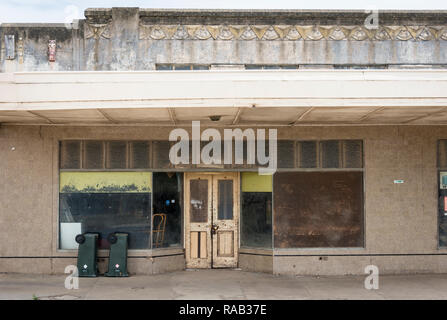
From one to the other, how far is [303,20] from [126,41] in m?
4.33

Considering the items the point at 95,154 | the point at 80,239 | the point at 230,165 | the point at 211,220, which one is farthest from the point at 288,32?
the point at 80,239

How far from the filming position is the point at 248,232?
11.9 m

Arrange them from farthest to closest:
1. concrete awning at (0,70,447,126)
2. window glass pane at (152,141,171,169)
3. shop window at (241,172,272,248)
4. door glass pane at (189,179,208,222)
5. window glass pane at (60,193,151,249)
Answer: door glass pane at (189,179,208,222) < shop window at (241,172,272,248) < window glass pane at (152,141,171,169) < window glass pane at (60,193,151,249) < concrete awning at (0,70,447,126)

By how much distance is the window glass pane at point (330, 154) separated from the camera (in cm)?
1170

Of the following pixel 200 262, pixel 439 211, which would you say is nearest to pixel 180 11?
pixel 200 262

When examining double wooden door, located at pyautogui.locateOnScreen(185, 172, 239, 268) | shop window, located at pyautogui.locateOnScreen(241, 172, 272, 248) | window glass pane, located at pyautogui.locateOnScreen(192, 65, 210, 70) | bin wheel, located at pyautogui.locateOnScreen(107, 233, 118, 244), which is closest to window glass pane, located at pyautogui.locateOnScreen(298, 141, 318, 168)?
shop window, located at pyautogui.locateOnScreen(241, 172, 272, 248)

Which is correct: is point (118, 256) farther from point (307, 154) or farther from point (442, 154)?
point (442, 154)

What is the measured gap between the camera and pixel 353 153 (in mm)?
11727

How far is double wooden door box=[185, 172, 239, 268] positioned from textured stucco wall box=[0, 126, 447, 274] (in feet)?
1.55

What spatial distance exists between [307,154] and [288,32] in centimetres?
302

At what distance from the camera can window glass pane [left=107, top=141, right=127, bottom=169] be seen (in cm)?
1152

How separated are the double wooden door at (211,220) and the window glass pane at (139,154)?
43.7 inches

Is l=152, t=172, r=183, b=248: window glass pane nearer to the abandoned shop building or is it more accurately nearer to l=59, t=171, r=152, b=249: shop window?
the abandoned shop building

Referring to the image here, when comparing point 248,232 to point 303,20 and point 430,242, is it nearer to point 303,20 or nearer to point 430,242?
point 430,242
